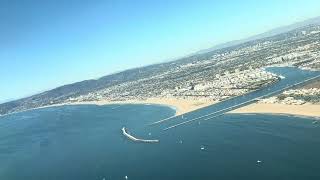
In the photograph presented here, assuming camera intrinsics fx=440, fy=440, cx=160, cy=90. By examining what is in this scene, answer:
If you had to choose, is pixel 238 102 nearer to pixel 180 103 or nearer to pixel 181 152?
pixel 180 103

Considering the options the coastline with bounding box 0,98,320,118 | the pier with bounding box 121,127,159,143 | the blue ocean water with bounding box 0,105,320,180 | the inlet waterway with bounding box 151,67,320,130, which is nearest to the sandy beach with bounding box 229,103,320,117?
the coastline with bounding box 0,98,320,118

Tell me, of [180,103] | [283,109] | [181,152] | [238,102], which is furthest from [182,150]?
[180,103]

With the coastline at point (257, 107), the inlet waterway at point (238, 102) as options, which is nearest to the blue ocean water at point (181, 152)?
the coastline at point (257, 107)

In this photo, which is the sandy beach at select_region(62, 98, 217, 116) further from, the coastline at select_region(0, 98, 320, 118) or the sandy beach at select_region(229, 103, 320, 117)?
the sandy beach at select_region(229, 103, 320, 117)

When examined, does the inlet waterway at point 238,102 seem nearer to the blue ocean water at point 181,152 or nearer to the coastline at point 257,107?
the blue ocean water at point 181,152

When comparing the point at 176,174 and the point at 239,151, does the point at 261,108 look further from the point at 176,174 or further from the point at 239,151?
the point at 176,174
